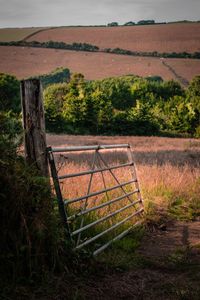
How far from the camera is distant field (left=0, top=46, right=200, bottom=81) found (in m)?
89.1

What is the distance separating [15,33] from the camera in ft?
350

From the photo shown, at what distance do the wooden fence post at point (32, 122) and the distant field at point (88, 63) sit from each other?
82.2m

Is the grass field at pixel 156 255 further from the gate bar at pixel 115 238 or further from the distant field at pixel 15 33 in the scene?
the distant field at pixel 15 33

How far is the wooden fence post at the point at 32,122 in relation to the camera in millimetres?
5023

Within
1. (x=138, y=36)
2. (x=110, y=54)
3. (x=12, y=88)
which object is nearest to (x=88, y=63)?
(x=110, y=54)

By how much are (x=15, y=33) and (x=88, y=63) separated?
74.4ft

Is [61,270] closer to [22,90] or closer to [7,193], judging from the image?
[7,193]

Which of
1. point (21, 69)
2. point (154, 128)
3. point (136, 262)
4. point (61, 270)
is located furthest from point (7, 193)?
point (21, 69)

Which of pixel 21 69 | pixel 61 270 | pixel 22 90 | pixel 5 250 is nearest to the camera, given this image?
pixel 5 250

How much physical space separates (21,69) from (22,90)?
86310 millimetres

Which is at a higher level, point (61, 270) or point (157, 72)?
point (157, 72)

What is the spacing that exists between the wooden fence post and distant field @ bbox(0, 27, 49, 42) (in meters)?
102

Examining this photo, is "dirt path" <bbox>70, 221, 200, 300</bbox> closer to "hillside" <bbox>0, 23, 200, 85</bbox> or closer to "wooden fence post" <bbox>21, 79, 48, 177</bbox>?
"wooden fence post" <bbox>21, 79, 48, 177</bbox>

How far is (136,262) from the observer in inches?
227
